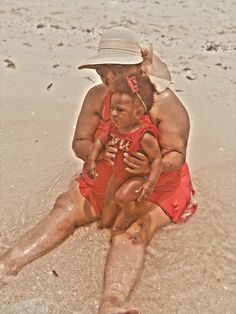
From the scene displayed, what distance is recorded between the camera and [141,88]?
2561 mm

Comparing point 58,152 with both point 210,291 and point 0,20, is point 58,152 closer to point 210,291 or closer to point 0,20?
point 210,291

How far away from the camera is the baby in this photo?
2543 millimetres

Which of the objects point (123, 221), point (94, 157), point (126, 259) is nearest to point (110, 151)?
point (94, 157)

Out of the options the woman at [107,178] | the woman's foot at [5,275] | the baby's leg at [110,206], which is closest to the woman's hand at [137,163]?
the woman at [107,178]

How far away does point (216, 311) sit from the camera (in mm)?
2635

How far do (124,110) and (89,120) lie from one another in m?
0.42

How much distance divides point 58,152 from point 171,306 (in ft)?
5.34

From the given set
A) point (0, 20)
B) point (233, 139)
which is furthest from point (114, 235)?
point (0, 20)

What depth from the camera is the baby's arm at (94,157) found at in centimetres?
281

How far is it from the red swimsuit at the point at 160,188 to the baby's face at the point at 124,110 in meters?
0.26

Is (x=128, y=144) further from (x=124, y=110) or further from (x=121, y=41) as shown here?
(x=121, y=41)

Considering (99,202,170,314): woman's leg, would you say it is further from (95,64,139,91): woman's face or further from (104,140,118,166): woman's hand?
(95,64,139,91): woman's face

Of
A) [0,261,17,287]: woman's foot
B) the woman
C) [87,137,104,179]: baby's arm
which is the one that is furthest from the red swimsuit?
[0,261,17,287]: woman's foot

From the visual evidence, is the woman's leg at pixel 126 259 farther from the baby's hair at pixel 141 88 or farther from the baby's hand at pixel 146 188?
the baby's hair at pixel 141 88
